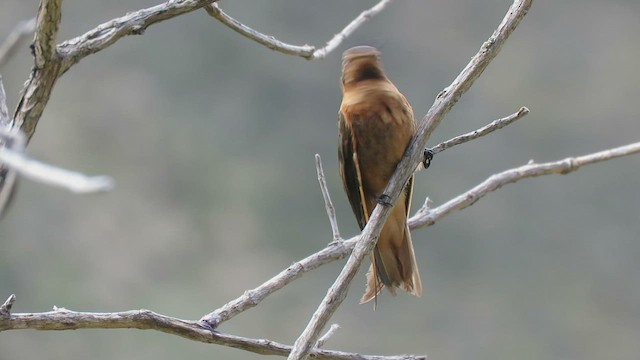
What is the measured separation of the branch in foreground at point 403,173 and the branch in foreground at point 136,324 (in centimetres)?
12

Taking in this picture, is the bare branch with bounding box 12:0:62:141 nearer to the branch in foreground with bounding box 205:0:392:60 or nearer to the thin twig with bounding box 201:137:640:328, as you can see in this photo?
the branch in foreground with bounding box 205:0:392:60

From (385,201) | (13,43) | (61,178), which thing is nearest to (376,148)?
(385,201)

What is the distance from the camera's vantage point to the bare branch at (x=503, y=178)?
7.38ft

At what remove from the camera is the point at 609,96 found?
7234mm

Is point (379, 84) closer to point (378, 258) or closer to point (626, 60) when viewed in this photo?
point (378, 258)

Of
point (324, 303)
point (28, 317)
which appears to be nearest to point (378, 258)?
point (324, 303)

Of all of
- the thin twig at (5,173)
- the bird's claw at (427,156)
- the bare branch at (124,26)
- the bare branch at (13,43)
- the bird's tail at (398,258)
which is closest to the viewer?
the bare branch at (13,43)

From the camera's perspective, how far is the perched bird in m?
2.22

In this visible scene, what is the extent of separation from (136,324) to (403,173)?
614 millimetres

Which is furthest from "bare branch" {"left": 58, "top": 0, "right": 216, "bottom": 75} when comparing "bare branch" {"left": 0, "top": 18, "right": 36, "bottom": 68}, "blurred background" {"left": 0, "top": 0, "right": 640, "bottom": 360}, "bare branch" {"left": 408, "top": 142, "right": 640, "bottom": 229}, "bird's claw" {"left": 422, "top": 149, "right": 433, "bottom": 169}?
"blurred background" {"left": 0, "top": 0, "right": 640, "bottom": 360}

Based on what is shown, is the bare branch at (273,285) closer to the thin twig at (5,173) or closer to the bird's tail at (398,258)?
the bird's tail at (398,258)

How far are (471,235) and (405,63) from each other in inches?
53.8

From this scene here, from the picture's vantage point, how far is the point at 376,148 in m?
2.24

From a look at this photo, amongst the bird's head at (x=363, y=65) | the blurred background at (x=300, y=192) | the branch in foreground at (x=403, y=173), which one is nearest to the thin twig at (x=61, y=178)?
the branch in foreground at (x=403, y=173)
